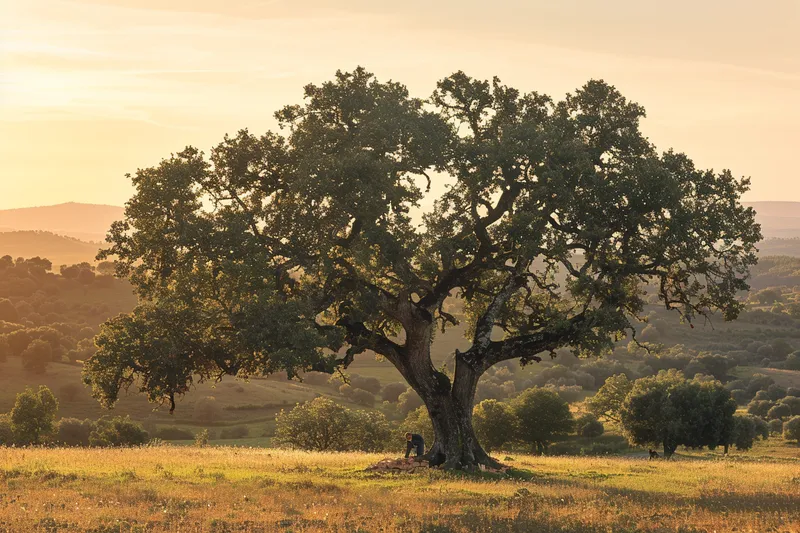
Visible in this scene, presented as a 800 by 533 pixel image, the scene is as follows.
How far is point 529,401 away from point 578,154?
2725 inches

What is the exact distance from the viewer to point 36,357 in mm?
146375

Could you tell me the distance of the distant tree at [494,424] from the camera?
319 feet

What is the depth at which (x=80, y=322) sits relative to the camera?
636 ft

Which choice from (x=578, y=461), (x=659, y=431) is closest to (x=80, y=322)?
(x=659, y=431)

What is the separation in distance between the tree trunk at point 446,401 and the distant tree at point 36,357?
12663 cm

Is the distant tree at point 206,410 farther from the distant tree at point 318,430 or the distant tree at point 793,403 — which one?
the distant tree at point 793,403

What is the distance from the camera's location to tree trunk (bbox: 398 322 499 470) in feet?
124

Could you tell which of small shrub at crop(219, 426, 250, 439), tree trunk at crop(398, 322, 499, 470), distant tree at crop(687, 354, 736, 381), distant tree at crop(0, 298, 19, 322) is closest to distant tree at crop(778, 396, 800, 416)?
distant tree at crop(687, 354, 736, 381)

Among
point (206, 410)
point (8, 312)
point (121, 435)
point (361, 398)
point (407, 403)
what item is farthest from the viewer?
point (8, 312)

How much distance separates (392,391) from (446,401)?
432 feet

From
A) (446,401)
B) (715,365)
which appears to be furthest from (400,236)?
(715,365)

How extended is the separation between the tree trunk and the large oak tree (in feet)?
0.31

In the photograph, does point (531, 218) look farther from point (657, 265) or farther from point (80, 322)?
point (80, 322)

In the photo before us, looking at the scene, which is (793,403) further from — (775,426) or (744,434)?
Result: (744,434)
